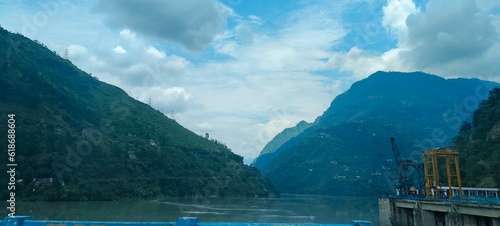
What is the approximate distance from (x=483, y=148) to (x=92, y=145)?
284 feet

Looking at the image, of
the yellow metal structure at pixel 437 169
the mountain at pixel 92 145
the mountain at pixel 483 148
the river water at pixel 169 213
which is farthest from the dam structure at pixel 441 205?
the mountain at pixel 92 145

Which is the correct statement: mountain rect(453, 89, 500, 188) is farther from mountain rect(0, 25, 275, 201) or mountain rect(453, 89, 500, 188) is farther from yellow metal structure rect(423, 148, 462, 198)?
mountain rect(0, 25, 275, 201)

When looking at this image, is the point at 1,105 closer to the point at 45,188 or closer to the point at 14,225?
the point at 45,188

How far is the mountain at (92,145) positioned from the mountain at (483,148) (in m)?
70.5

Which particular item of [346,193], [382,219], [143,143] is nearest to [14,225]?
[382,219]

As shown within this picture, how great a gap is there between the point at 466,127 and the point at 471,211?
70860 millimetres

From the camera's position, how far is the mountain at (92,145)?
260 feet

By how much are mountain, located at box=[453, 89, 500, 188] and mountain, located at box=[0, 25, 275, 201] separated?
70.5 metres

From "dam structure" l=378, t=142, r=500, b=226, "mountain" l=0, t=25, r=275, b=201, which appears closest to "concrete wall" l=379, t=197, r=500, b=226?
"dam structure" l=378, t=142, r=500, b=226

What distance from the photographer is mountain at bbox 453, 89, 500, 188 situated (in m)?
49.7

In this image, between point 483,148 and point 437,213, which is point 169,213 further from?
point 483,148

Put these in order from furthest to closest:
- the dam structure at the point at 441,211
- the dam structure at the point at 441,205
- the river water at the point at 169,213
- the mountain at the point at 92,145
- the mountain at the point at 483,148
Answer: the mountain at the point at 92,145, the mountain at the point at 483,148, the river water at the point at 169,213, the dam structure at the point at 441,205, the dam structure at the point at 441,211

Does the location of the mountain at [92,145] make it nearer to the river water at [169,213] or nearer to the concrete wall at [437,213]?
the river water at [169,213]

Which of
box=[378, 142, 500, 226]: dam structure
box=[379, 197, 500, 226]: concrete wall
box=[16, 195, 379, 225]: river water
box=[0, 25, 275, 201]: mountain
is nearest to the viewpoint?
box=[379, 197, 500, 226]: concrete wall
